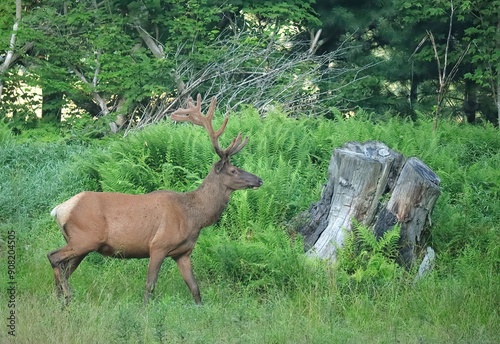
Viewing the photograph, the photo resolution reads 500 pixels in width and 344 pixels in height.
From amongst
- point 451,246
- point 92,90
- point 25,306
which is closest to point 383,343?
point 25,306

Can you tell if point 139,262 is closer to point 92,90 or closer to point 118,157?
point 118,157

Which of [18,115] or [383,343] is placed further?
[18,115]

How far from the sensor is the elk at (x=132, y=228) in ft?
28.4

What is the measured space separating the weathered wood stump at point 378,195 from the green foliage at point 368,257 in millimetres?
128

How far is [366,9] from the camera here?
21047 millimetres

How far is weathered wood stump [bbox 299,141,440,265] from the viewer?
9.61 metres

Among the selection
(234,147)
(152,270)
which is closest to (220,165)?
(234,147)

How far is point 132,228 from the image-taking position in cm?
878

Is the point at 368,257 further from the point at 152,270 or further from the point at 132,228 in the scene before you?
the point at 132,228

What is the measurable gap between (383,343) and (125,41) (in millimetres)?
12469

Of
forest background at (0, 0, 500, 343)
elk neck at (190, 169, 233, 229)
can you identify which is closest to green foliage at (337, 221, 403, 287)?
forest background at (0, 0, 500, 343)

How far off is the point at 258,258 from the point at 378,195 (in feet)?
4.54

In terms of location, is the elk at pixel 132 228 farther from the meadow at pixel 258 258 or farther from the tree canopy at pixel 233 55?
the tree canopy at pixel 233 55

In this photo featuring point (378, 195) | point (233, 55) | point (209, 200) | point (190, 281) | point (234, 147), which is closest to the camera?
point (190, 281)
